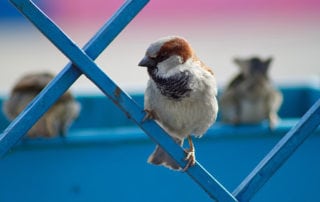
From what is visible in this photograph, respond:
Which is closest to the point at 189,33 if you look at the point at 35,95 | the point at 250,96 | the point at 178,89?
the point at 250,96

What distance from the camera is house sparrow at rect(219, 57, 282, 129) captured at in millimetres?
3635

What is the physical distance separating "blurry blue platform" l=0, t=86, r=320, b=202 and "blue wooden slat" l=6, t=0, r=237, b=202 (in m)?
1.34

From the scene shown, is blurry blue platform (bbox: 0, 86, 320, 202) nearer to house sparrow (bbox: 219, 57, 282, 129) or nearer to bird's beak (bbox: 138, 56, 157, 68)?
house sparrow (bbox: 219, 57, 282, 129)

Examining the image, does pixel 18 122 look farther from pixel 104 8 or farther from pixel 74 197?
pixel 104 8

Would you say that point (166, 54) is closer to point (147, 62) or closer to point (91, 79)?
point (147, 62)

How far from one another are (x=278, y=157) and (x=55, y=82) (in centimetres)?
53

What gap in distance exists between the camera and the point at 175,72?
2.02m

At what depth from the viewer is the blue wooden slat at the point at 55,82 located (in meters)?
1.59

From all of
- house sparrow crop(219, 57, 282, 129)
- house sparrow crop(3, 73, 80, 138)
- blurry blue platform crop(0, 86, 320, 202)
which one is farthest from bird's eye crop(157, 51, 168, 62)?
house sparrow crop(219, 57, 282, 129)

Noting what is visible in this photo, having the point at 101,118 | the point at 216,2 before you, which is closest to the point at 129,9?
the point at 101,118

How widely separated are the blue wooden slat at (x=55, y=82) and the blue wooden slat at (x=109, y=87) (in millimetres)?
18

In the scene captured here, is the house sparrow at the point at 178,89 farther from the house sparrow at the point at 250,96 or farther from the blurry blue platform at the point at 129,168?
the house sparrow at the point at 250,96

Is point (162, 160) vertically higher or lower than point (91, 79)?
lower

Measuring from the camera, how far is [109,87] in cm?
163
